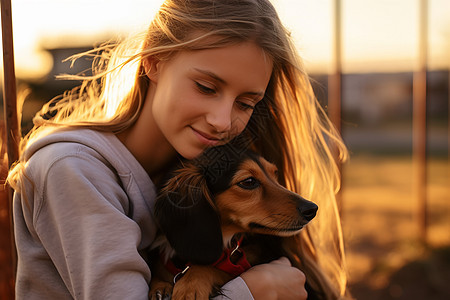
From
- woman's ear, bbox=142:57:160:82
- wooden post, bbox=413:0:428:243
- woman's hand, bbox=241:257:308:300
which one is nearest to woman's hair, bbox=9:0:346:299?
woman's ear, bbox=142:57:160:82

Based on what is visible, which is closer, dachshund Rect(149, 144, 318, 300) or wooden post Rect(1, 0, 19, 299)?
dachshund Rect(149, 144, 318, 300)

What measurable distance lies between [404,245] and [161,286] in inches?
170

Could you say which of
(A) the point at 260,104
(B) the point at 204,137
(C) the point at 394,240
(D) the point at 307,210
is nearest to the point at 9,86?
(B) the point at 204,137

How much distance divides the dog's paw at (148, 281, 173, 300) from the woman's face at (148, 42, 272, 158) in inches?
18.7

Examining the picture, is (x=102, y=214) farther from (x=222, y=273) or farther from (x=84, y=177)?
(x=222, y=273)

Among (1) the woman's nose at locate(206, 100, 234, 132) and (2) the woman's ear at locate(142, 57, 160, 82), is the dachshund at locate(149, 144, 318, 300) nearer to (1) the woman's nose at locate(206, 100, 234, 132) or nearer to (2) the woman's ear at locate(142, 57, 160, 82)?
(1) the woman's nose at locate(206, 100, 234, 132)

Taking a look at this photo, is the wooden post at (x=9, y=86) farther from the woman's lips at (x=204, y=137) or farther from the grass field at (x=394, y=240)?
→ the grass field at (x=394, y=240)

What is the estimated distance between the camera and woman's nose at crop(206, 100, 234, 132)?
1649 mm

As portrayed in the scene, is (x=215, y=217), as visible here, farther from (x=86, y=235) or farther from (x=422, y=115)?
(x=422, y=115)

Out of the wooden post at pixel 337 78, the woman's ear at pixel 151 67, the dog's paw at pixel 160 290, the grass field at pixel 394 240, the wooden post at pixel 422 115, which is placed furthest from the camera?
the wooden post at pixel 422 115

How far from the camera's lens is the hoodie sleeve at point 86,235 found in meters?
1.42

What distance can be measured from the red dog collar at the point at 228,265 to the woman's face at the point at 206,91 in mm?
403

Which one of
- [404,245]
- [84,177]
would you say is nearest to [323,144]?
[84,177]

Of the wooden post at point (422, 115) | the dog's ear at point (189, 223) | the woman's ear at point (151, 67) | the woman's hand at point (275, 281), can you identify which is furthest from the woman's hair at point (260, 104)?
the wooden post at point (422, 115)
